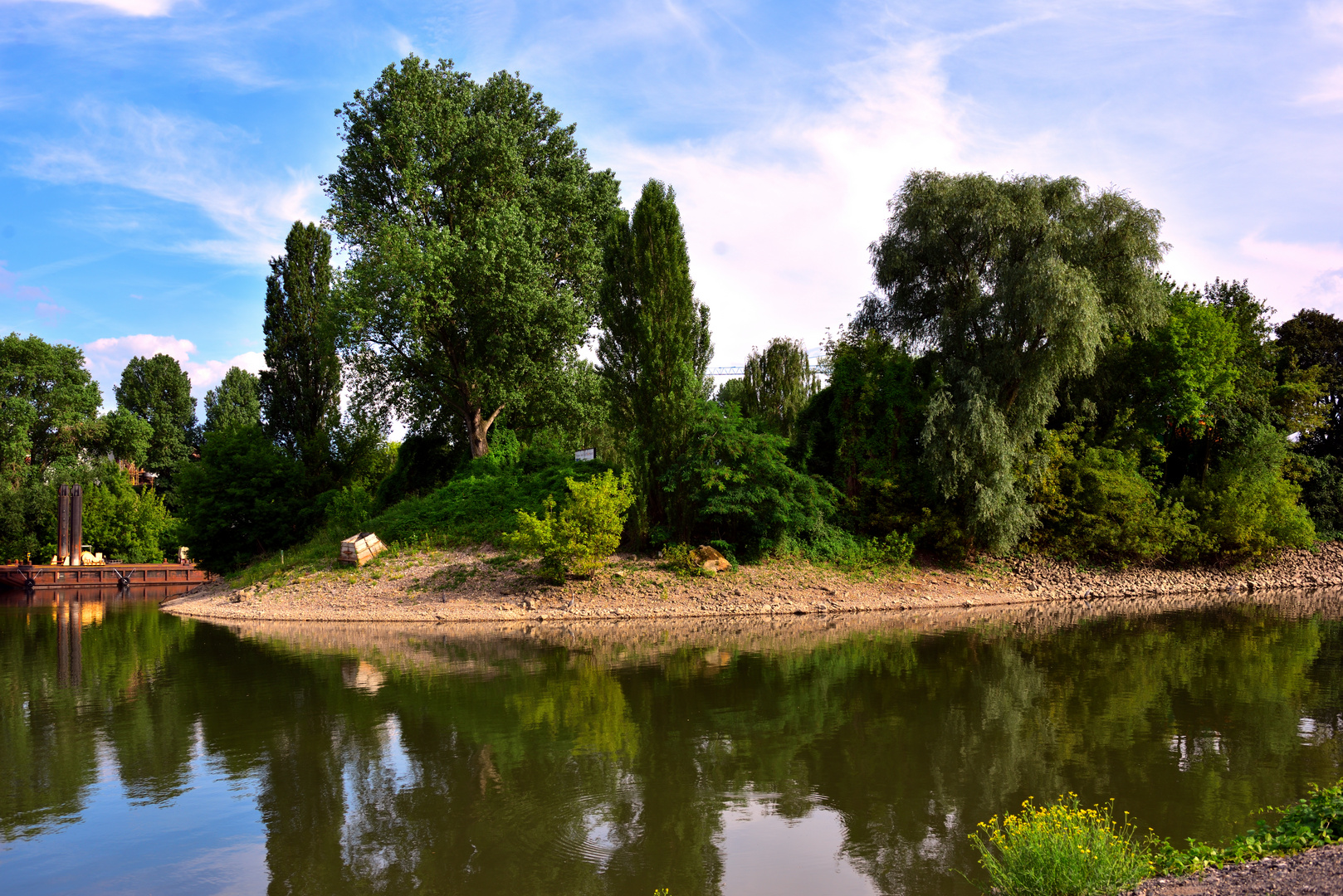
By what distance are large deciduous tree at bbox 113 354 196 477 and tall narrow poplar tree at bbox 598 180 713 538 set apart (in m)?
48.8

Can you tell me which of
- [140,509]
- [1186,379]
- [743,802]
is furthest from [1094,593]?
[140,509]

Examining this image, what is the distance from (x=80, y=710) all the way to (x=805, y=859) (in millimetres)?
12620

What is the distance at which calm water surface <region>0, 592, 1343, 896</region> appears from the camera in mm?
7148

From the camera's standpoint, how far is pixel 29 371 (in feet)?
157

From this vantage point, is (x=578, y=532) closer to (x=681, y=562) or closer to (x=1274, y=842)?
(x=681, y=562)

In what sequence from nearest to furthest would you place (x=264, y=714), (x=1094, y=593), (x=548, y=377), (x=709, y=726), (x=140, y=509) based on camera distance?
(x=709, y=726) < (x=264, y=714) < (x=1094, y=593) < (x=548, y=377) < (x=140, y=509)

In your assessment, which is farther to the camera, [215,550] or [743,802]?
[215,550]

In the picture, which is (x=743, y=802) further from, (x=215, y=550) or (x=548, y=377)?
(x=215, y=550)

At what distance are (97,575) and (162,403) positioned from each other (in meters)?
30.0

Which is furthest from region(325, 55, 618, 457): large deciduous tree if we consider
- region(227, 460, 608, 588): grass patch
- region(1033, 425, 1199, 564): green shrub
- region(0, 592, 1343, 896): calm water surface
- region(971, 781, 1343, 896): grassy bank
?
region(971, 781, 1343, 896): grassy bank

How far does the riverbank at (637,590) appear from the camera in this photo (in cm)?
2294

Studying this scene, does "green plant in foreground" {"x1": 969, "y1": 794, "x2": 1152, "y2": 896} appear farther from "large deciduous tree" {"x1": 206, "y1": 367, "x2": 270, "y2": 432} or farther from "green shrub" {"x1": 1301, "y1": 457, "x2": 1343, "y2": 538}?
"large deciduous tree" {"x1": 206, "y1": 367, "x2": 270, "y2": 432}

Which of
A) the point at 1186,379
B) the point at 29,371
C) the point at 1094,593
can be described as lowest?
the point at 1094,593

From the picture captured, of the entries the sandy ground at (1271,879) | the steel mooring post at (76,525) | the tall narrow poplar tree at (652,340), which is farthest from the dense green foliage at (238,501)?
the sandy ground at (1271,879)
